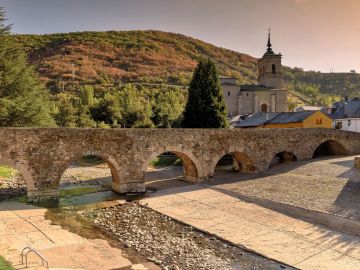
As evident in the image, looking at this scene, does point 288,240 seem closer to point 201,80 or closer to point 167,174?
point 167,174

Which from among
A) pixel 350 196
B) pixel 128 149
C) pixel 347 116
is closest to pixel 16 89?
pixel 128 149

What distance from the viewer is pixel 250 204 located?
19203 mm

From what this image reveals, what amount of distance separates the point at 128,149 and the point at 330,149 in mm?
23537

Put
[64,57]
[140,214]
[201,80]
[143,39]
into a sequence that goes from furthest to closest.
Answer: [143,39]
[64,57]
[201,80]
[140,214]

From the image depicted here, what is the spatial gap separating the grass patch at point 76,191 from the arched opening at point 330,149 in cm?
2248

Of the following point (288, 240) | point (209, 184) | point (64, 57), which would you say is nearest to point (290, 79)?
point (64, 57)

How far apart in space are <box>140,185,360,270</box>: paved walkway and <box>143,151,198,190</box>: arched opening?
3.97 m

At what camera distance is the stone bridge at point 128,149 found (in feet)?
64.7

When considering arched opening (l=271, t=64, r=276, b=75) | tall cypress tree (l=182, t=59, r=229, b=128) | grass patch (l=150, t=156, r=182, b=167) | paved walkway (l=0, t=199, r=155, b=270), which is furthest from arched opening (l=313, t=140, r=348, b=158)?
arched opening (l=271, t=64, r=276, b=75)

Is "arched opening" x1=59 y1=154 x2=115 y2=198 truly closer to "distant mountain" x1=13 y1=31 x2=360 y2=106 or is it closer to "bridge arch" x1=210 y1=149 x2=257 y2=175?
"bridge arch" x1=210 y1=149 x2=257 y2=175

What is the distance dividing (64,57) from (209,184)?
Answer: 85447mm

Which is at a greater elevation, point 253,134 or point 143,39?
point 143,39

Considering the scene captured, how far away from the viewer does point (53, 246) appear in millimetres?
12914

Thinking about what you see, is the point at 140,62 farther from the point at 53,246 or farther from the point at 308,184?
the point at 53,246
